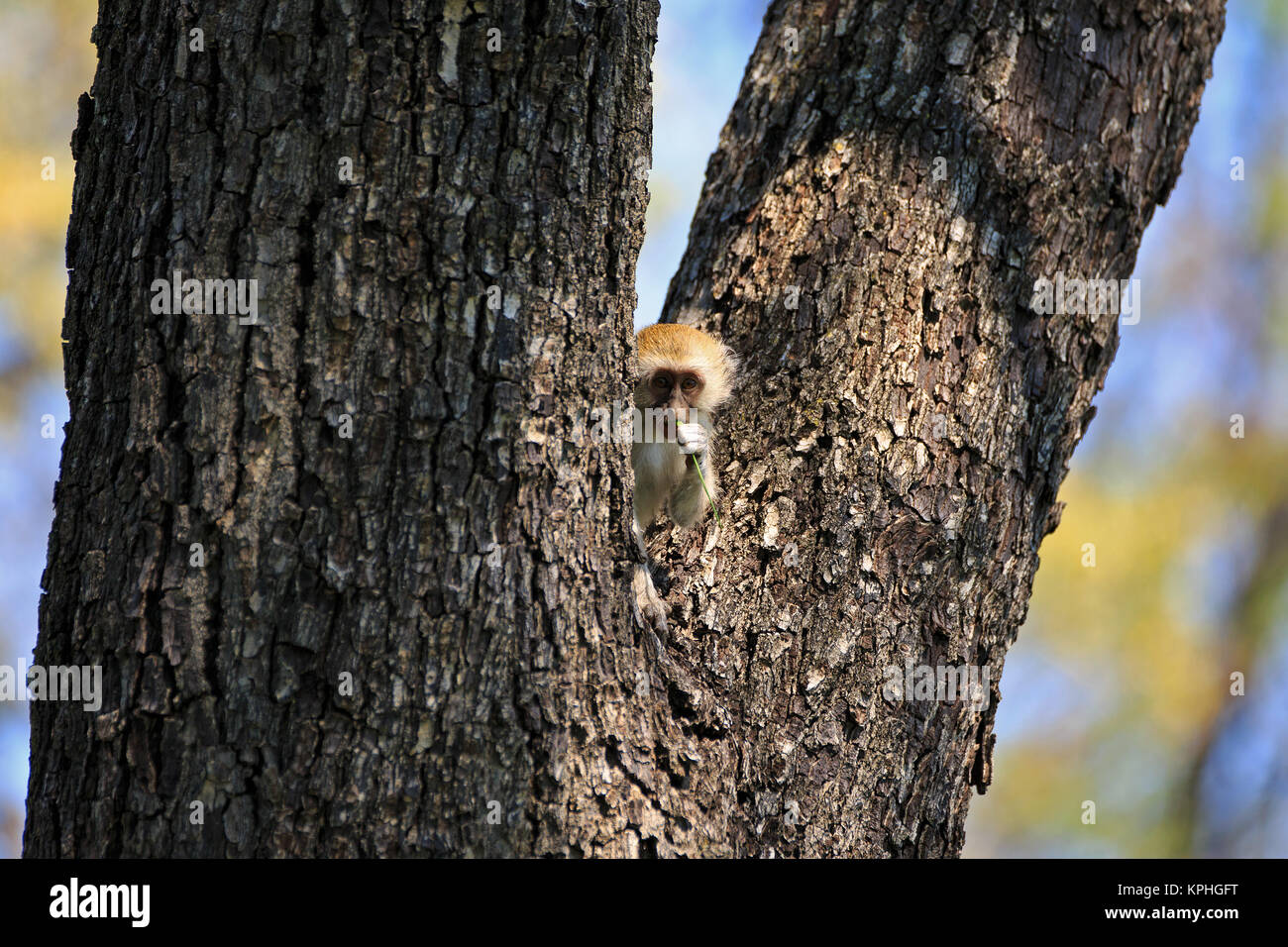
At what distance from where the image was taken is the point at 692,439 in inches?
150

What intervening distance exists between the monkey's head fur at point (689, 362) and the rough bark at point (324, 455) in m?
→ 1.20

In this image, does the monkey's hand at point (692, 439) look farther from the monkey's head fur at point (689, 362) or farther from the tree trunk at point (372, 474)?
the tree trunk at point (372, 474)

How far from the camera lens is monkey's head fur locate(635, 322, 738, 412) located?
348 cm

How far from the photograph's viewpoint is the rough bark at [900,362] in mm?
2594

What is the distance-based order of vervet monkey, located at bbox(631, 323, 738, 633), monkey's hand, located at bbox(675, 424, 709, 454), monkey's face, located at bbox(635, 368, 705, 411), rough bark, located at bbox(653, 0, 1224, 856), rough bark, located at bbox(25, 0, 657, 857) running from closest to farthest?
rough bark, located at bbox(25, 0, 657, 857) → rough bark, located at bbox(653, 0, 1224, 856) → vervet monkey, located at bbox(631, 323, 738, 633) → monkey's hand, located at bbox(675, 424, 709, 454) → monkey's face, located at bbox(635, 368, 705, 411)

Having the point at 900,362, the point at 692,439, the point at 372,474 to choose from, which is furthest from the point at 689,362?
the point at 372,474

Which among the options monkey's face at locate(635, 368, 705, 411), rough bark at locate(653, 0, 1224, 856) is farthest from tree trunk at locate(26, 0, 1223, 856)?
monkey's face at locate(635, 368, 705, 411)

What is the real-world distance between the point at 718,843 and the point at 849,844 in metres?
0.40

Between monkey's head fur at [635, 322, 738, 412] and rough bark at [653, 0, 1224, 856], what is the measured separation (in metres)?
0.13

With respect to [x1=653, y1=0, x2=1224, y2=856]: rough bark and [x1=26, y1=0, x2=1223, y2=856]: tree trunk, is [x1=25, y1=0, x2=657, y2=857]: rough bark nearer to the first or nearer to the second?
[x1=26, y1=0, x2=1223, y2=856]: tree trunk

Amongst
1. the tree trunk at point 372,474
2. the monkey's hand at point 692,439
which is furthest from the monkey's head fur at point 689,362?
the tree trunk at point 372,474

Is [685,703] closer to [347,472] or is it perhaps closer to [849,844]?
[849,844]

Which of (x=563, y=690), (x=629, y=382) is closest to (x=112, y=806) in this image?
(x=563, y=690)
